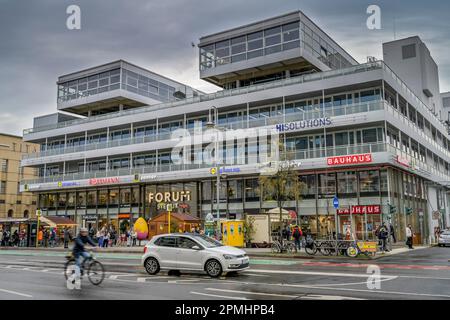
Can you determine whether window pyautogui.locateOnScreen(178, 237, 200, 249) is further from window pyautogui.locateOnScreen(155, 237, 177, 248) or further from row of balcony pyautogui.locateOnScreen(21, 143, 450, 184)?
row of balcony pyautogui.locateOnScreen(21, 143, 450, 184)

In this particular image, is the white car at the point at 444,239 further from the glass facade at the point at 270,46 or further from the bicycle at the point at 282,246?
the glass facade at the point at 270,46

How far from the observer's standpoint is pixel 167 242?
16906mm

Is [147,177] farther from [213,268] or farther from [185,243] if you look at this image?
[213,268]

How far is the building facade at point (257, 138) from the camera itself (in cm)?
3838

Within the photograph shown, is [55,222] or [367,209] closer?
[367,209]

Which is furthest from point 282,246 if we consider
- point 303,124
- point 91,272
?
point 91,272

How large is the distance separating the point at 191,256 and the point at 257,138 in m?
27.5

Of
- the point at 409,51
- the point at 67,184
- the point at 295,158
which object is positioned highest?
the point at 409,51

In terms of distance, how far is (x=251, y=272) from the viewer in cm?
1752

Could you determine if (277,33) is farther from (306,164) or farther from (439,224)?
(439,224)

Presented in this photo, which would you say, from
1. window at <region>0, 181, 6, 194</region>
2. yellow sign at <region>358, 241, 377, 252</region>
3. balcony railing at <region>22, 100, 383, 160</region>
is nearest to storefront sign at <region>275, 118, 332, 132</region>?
balcony railing at <region>22, 100, 383, 160</region>

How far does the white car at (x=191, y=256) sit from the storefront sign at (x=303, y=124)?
2422cm
